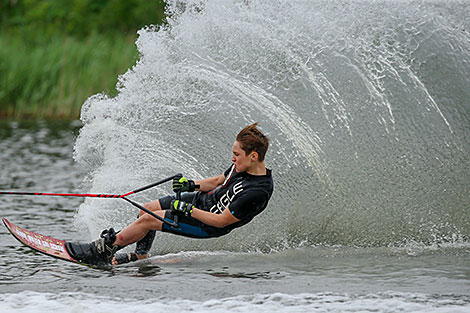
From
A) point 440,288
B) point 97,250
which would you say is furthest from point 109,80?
point 440,288

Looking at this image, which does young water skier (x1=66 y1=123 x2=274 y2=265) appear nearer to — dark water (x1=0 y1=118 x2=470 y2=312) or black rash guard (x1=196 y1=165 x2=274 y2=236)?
black rash guard (x1=196 y1=165 x2=274 y2=236)

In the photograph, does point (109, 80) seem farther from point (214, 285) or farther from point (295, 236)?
point (214, 285)

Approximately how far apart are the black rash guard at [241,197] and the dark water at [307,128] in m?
0.51

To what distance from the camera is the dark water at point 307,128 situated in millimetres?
7871

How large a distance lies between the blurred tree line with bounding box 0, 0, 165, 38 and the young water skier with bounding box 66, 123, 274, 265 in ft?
80.7

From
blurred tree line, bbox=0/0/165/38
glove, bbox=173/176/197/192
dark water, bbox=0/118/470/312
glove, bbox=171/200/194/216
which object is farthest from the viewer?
blurred tree line, bbox=0/0/165/38

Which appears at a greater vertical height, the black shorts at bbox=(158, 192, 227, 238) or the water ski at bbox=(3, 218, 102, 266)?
the black shorts at bbox=(158, 192, 227, 238)

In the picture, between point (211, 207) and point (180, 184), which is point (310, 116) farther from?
point (180, 184)

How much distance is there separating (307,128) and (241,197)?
63.4 inches

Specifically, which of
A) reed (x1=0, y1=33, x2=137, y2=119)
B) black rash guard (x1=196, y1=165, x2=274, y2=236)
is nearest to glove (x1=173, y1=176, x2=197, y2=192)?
black rash guard (x1=196, y1=165, x2=274, y2=236)

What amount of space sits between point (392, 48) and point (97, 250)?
3.65 m

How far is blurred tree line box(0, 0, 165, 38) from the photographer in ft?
107

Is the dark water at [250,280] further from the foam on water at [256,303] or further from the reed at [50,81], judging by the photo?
the reed at [50,81]

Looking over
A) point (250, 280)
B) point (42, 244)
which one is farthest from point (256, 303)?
point (42, 244)
